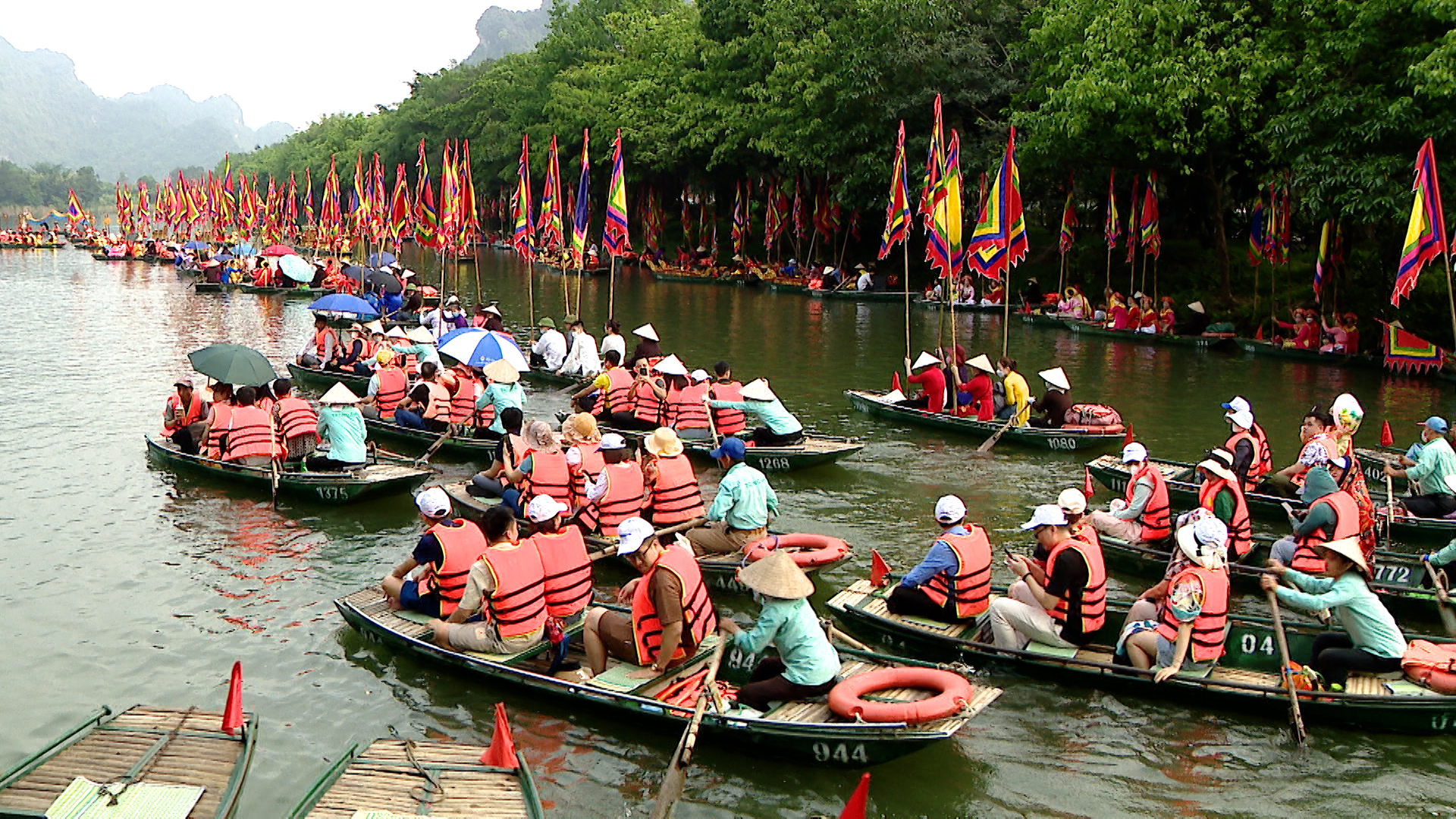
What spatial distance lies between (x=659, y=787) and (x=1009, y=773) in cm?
263

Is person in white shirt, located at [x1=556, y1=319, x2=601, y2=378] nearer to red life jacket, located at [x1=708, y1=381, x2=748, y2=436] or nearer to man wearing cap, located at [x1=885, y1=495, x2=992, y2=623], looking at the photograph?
red life jacket, located at [x1=708, y1=381, x2=748, y2=436]

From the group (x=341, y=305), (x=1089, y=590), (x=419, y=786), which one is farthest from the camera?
(x=341, y=305)

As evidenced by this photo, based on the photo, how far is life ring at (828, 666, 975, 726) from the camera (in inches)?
331

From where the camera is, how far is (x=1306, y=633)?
10.2m

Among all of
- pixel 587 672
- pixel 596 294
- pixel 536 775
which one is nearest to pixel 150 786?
pixel 536 775

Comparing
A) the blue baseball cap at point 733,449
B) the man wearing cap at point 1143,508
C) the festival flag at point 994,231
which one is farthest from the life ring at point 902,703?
the festival flag at point 994,231

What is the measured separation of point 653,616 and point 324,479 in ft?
24.6

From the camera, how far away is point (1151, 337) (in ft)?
104

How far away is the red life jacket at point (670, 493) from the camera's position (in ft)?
42.4

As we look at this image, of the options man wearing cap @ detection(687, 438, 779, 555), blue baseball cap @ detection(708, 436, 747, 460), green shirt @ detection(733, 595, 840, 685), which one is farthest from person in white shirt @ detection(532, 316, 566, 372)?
green shirt @ detection(733, 595, 840, 685)

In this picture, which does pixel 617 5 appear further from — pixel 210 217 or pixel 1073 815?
pixel 1073 815

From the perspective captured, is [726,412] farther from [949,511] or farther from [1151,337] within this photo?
[1151,337]

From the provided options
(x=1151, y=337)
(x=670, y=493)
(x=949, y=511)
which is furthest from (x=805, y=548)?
(x=1151, y=337)

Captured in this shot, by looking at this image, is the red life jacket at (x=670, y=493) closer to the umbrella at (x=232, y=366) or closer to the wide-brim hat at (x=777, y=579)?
the wide-brim hat at (x=777, y=579)
